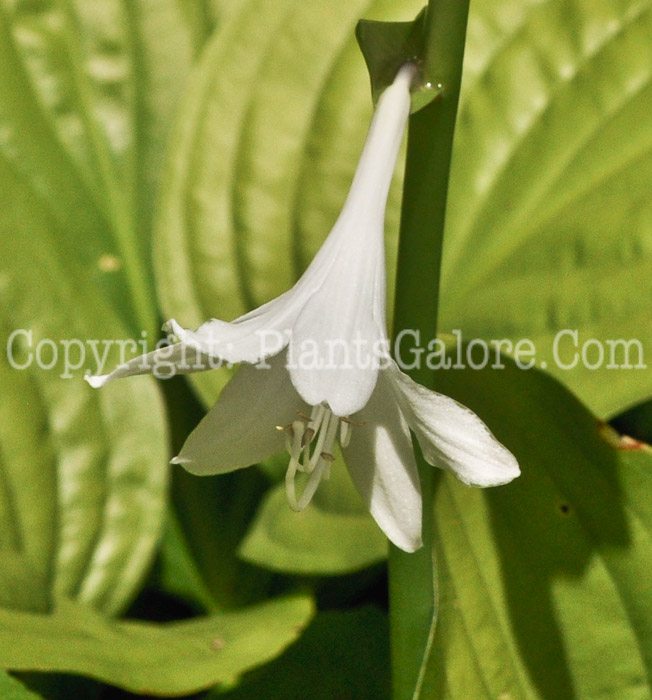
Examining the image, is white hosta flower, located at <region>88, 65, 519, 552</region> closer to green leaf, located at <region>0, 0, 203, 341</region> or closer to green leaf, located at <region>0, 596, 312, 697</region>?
green leaf, located at <region>0, 596, 312, 697</region>

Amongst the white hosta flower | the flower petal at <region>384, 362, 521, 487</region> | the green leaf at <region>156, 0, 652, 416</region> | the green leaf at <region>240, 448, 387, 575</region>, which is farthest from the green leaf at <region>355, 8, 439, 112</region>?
the green leaf at <region>240, 448, 387, 575</region>

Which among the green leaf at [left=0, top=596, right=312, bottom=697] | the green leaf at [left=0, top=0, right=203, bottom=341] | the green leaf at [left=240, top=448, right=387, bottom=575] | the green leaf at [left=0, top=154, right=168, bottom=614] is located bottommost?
the green leaf at [left=0, top=596, right=312, bottom=697]

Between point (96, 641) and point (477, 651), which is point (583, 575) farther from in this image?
point (96, 641)

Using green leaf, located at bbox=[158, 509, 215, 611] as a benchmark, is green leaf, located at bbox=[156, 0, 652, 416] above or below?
above

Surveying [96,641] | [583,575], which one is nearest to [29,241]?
[96,641]

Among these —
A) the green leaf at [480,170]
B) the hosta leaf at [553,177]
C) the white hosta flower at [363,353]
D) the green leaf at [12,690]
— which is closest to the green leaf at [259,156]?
the green leaf at [480,170]

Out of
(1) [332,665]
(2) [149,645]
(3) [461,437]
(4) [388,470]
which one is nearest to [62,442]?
(2) [149,645]
